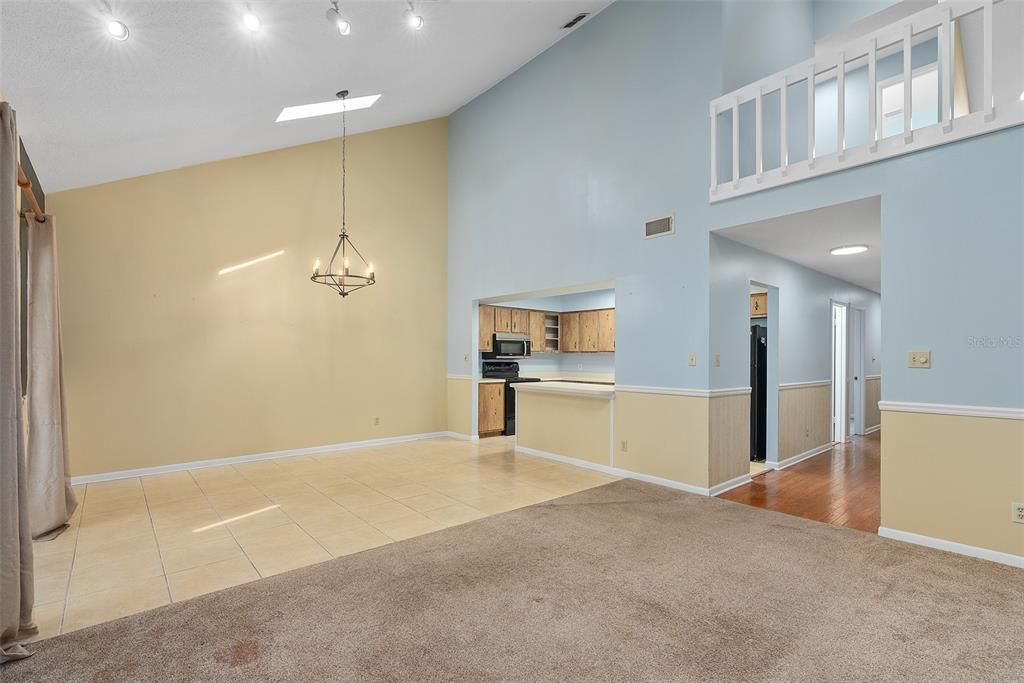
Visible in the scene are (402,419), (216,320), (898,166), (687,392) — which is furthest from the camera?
(402,419)

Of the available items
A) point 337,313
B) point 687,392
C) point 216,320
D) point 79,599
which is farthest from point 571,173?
point 79,599

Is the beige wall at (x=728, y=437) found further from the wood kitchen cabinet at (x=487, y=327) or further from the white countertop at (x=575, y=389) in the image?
the wood kitchen cabinet at (x=487, y=327)

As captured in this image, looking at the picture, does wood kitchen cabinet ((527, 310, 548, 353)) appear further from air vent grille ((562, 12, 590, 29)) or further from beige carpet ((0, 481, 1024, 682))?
beige carpet ((0, 481, 1024, 682))

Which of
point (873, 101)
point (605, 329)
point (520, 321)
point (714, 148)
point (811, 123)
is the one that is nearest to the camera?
point (873, 101)

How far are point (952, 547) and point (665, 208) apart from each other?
3.28 meters

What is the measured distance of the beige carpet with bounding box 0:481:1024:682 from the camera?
2.00 meters

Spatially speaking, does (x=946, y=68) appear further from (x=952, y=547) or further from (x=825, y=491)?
(x=825, y=491)

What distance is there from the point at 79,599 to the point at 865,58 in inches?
235

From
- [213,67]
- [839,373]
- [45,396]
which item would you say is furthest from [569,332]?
[45,396]

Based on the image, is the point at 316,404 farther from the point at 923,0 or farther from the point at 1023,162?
the point at 923,0

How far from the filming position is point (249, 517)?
154 inches

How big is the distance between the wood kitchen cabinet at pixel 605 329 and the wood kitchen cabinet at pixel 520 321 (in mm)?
1277

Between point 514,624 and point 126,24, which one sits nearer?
point 514,624

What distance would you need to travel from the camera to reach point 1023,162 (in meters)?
2.87
